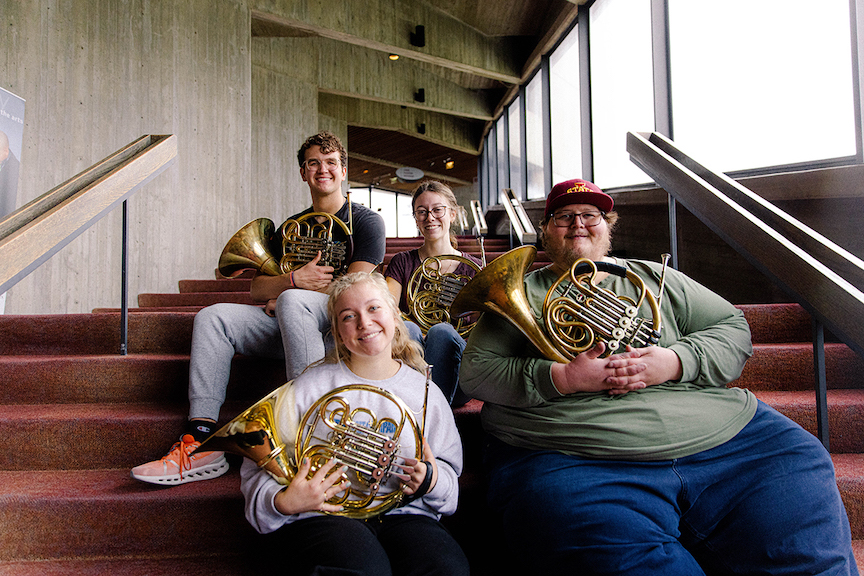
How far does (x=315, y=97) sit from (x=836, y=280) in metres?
7.56

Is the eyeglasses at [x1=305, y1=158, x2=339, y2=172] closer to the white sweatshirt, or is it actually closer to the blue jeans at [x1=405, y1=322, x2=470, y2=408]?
the blue jeans at [x1=405, y1=322, x2=470, y2=408]

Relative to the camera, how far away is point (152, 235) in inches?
160

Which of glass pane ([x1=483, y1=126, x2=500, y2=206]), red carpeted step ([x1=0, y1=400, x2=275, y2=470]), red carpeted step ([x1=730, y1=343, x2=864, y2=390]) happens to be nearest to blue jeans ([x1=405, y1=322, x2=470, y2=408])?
red carpeted step ([x1=0, y1=400, x2=275, y2=470])

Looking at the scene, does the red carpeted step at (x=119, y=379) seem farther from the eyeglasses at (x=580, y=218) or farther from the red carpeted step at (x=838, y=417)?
the red carpeted step at (x=838, y=417)

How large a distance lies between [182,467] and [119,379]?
65 cm

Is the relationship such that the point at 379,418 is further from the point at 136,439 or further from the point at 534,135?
the point at 534,135

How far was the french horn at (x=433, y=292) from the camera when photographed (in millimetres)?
2219

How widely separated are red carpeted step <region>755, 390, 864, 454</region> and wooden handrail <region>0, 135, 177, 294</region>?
7.58ft

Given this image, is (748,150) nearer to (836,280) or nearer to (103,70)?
(836,280)

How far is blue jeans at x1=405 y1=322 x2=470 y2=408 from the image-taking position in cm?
184

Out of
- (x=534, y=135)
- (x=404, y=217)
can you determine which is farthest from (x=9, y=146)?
(x=404, y=217)

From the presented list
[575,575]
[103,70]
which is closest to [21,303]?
[103,70]

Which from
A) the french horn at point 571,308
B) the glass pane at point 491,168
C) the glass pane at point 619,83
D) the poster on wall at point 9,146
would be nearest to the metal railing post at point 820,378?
the french horn at point 571,308

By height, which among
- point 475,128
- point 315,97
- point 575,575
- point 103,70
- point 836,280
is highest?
point 475,128
